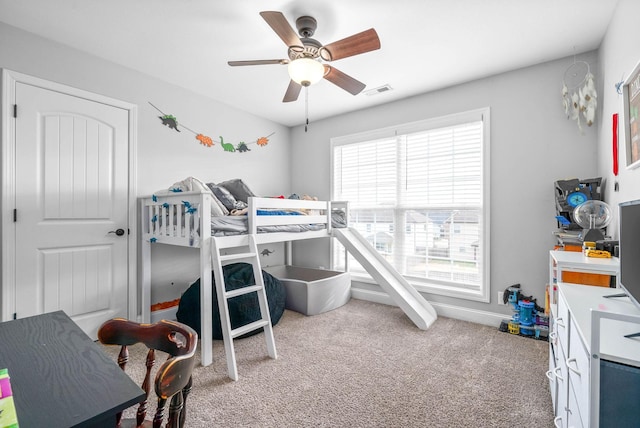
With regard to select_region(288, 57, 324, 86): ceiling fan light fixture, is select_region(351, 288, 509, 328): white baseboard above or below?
below

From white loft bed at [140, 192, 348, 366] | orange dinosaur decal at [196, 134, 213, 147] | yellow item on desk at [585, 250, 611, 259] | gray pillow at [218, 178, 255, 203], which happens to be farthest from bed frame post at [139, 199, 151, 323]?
yellow item on desk at [585, 250, 611, 259]

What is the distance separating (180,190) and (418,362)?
2322mm

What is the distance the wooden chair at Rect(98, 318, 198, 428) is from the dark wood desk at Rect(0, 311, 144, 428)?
2.7 inches

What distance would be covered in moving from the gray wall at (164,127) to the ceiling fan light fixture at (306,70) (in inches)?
67.7

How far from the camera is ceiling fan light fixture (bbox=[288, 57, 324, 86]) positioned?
1939 millimetres

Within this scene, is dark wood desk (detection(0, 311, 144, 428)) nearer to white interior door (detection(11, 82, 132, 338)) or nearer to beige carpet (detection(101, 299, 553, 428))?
beige carpet (detection(101, 299, 553, 428))

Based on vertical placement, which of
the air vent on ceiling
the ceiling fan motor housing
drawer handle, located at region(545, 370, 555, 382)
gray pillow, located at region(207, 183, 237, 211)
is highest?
the air vent on ceiling

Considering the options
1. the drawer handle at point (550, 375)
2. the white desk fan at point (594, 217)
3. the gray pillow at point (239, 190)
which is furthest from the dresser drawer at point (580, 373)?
the gray pillow at point (239, 190)

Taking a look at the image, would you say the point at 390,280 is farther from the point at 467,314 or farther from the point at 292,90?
the point at 292,90

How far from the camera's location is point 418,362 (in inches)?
86.7

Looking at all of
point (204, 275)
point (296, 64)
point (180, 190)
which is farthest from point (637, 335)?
point (180, 190)

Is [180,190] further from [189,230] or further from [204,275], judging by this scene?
[204,275]

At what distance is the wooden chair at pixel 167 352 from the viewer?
0.70 meters

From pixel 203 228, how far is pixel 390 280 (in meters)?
1.85
